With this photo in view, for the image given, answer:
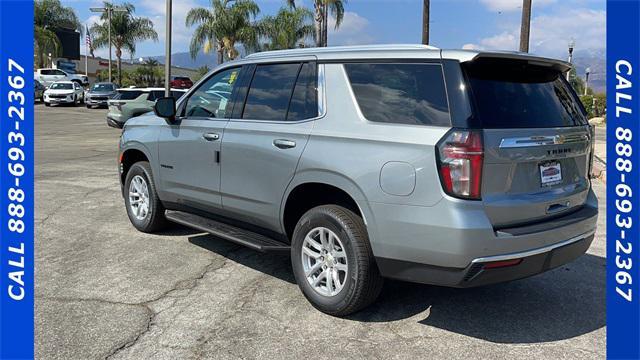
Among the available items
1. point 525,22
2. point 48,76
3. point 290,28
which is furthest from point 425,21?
point 48,76

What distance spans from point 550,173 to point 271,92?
2233 millimetres

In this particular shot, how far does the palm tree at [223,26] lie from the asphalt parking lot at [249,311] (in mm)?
34027

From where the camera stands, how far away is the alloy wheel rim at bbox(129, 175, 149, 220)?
5.86m

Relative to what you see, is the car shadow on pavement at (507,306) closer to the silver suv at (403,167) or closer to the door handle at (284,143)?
the silver suv at (403,167)

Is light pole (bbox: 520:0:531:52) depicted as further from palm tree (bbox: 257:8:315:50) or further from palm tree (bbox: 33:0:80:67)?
palm tree (bbox: 33:0:80:67)

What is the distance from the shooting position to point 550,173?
3562 millimetres

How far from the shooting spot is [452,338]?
362 cm

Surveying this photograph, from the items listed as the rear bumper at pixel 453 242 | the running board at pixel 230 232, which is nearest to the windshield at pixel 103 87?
the running board at pixel 230 232

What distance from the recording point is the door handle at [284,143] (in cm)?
406

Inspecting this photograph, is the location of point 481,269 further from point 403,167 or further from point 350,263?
point 350,263

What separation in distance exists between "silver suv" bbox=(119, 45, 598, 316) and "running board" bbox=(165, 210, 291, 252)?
0.06 ft

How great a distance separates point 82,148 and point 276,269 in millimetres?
11394

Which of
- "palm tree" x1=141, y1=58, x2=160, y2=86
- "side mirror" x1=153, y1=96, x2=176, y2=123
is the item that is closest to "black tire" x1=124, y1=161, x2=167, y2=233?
"side mirror" x1=153, y1=96, x2=176, y2=123

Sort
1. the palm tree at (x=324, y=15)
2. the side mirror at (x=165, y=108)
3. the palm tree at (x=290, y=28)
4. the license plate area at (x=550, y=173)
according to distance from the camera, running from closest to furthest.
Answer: the license plate area at (x=550, y=173) → the side mirror at (x=165, y=108) → the palm tree at (x=324, y=15) → the palm tree at (x=290, y=28)
